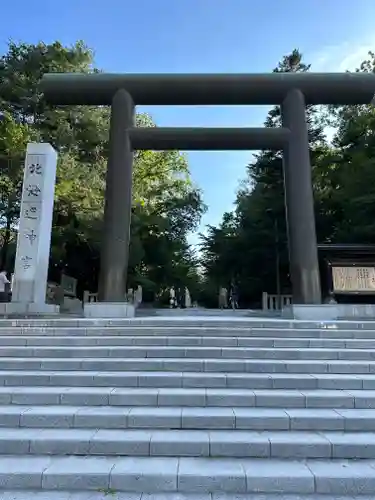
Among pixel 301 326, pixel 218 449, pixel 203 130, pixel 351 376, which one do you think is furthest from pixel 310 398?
pixel 203 130

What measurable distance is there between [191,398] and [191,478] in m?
1.09

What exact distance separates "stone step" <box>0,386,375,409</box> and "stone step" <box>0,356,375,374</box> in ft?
1.95

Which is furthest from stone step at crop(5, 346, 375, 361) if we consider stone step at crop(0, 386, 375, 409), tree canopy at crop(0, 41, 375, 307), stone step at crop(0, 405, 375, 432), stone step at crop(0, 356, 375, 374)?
tree canopy at crop(0, 41, 375, 307)

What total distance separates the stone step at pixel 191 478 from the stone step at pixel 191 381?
4.07ft

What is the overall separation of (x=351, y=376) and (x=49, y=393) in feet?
11.1

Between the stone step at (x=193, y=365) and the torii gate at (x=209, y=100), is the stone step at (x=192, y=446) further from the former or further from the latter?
the torii gate at (x=209, y=100)

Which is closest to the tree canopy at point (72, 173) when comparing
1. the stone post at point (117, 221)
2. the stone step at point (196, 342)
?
the stone post at point (117, 221)

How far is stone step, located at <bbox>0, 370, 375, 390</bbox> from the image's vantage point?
413cm

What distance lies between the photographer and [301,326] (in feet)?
20.2

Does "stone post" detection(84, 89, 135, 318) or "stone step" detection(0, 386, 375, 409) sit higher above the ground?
"stone post" detection(84, 89, 135, 318)

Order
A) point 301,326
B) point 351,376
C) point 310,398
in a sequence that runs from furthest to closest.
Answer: point 301,326 < point 351,376 < point 310,398

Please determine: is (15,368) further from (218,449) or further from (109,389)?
(218,449)

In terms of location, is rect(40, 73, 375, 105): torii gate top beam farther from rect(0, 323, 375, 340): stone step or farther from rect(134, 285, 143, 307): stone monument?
rect(134, 285, 143, 307): stone monument

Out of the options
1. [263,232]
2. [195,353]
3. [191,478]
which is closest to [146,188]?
[263,232]
